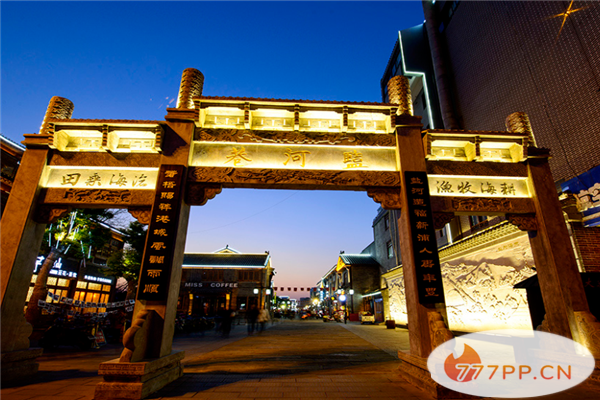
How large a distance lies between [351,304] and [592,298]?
91.5ft

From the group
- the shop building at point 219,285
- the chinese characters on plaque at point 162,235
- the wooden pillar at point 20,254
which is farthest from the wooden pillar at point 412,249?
the shop building at point 219,285

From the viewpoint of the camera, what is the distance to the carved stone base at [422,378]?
13.8ft

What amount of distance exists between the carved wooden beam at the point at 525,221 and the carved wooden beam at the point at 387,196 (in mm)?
2749

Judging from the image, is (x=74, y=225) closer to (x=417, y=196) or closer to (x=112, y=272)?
(x=112, y=272)

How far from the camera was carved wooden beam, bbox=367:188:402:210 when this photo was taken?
6215 mm

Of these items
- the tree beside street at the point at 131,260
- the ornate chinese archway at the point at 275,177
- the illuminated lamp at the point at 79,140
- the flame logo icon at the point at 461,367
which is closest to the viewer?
the flame logo icon at the point at 461,367

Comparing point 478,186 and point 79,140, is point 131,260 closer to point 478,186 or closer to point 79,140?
point 79,140

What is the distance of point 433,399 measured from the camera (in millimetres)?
4211

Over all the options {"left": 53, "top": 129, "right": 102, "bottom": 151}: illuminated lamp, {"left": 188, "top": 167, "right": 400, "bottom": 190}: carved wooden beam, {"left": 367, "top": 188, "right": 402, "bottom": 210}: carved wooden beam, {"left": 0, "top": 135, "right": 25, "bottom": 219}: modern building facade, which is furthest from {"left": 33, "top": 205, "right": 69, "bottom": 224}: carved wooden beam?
{"left": 0, "top": 135, "right": 25, "bottom": 219}: modern building facade

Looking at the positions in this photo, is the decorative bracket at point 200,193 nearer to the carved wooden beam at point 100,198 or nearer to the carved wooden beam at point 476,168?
the carved wooden beam at point 100,198

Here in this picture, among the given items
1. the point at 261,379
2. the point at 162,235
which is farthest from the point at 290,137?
the point at 261,379

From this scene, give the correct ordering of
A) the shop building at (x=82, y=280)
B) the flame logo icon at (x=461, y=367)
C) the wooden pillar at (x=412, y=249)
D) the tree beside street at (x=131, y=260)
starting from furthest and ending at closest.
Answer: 1. the shop building at (x=82, y=280)
2. the tree beside street at (x=131, y=260)
3. the wooden pillar at (x=412, y=249)
4. the flame logo icon at (x=461, y=367)

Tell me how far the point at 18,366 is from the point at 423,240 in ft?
27.2

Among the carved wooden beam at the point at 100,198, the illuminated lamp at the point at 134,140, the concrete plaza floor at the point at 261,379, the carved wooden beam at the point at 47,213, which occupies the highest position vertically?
the illuminated lamp at the point at 134,140
